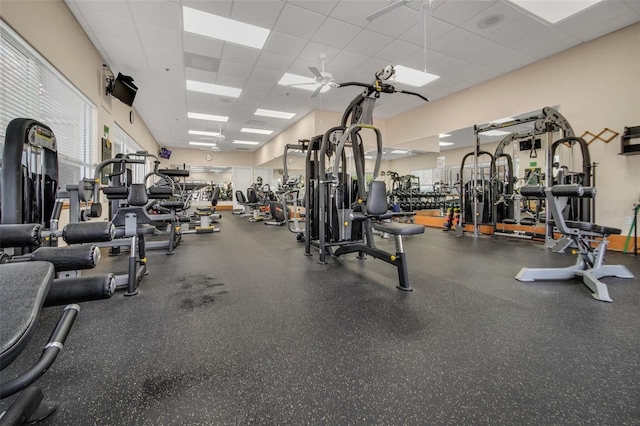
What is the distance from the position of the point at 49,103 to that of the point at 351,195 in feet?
13.5

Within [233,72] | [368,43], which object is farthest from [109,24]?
[368,43]

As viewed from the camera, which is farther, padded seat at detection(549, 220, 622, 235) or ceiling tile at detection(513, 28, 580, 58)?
ceiling tile at detection(513, 28, 580, 58)

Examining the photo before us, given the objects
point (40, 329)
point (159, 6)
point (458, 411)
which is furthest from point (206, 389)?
point (159, 6)

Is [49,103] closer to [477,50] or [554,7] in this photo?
[477,50]

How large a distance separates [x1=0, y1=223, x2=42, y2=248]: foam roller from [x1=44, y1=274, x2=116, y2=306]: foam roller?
7.1 inches

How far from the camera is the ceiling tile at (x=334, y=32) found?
4109 millimetres

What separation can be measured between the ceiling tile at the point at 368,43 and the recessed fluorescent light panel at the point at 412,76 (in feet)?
2.95

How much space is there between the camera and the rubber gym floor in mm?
1074

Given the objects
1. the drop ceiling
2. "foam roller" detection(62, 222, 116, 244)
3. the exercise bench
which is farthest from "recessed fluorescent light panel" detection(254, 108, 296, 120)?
"foam roller" detection(62, 222, 116, 244)

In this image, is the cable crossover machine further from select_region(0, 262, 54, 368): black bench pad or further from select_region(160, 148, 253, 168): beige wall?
select_region(160, 148, 253, 168): beige wall

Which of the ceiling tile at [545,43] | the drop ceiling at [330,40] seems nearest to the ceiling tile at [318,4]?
the drop ceiling at [330,40]

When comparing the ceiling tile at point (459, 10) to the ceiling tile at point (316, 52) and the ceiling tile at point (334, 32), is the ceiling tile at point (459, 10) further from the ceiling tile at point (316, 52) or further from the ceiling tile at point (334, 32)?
the ceiling tile at point (316, 52)

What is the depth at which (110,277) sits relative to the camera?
98cm

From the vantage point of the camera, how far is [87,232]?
3.61ft
